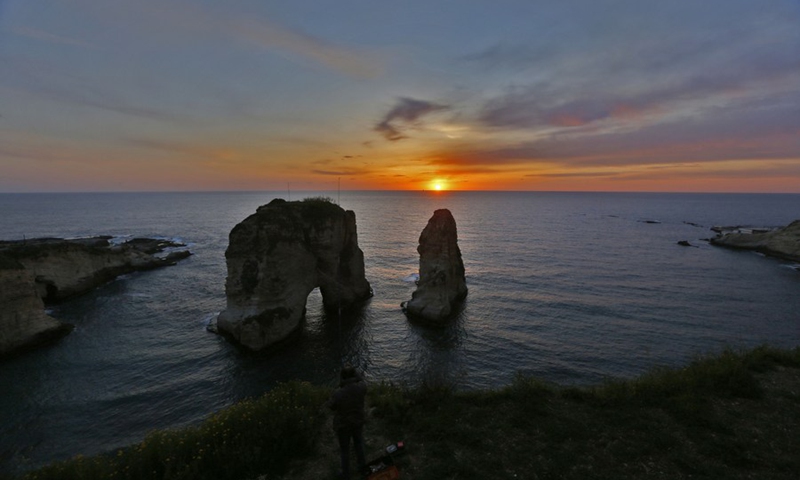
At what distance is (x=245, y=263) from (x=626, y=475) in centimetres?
2581

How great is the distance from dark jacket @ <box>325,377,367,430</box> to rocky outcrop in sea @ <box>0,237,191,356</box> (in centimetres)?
3144

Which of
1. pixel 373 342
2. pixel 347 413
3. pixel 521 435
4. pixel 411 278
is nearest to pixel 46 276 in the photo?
pixel 373 342

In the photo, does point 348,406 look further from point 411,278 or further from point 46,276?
point 46,276

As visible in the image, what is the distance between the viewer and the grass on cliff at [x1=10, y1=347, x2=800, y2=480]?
8.77 meters

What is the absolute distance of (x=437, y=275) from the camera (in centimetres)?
3341

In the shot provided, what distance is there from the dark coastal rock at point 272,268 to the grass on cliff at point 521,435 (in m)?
15.0

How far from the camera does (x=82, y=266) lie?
4159 centimetres

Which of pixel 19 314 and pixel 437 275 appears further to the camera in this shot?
pixel 437 275

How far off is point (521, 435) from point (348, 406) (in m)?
5.39

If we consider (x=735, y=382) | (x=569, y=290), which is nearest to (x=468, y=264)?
(x=569, y=290)

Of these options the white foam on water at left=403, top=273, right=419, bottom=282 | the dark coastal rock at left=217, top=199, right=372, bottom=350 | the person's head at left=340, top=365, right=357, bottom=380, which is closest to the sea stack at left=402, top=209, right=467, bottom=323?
the dark coastal rock at left=217, top=199, right=372, bottom=350

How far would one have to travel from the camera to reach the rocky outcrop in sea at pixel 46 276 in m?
25.9

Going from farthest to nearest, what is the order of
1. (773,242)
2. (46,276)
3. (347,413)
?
(773,242) < (46,276) < (347,413)

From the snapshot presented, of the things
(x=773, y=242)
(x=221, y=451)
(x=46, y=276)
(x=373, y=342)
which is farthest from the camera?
(x=773, y=242)
